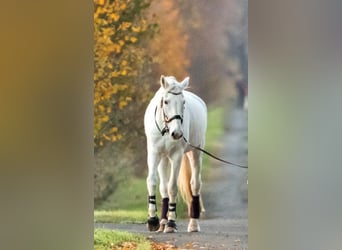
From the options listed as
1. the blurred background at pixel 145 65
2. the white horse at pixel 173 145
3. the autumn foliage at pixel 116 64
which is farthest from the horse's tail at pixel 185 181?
the autumn foliage at pixel 116 64

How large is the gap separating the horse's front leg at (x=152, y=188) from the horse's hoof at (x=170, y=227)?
3cm

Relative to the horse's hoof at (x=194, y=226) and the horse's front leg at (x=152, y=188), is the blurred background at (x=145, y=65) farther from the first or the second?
the horse's hoof at (x=194, y=226)

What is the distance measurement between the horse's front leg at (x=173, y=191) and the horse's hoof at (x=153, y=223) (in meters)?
0.03

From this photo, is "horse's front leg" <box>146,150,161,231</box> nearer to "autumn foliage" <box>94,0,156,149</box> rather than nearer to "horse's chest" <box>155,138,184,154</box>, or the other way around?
"horse's chest" <box>155,138,184,154</box>

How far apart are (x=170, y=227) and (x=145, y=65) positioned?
0.51m

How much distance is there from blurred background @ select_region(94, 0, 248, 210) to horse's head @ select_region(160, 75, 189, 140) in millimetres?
28

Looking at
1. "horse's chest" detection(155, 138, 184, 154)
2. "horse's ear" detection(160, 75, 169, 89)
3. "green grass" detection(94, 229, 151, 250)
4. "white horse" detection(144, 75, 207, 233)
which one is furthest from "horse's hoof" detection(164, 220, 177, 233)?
"horse's ear" detection(160, 75, 169, 89)

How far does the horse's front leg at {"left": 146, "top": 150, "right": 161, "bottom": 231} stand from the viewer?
130 centimetres

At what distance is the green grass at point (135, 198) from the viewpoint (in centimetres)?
130

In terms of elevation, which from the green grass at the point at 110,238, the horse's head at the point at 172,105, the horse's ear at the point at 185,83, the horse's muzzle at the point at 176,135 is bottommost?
the green grass at the point at 110,238

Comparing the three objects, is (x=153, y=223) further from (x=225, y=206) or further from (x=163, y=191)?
(x=225, y=206)

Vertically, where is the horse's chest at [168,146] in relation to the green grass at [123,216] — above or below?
above
